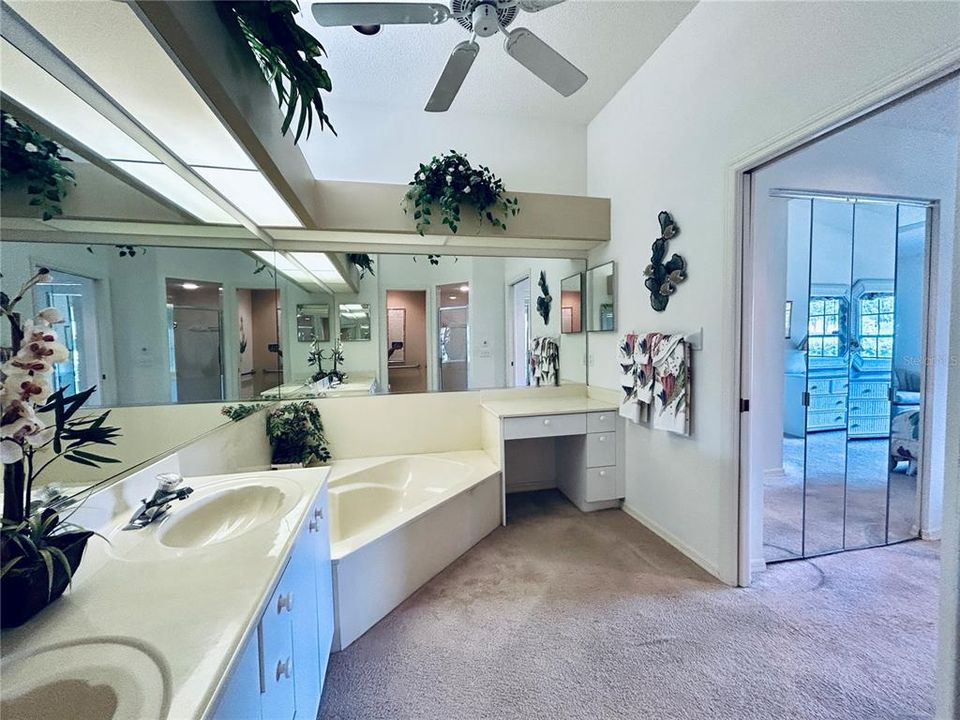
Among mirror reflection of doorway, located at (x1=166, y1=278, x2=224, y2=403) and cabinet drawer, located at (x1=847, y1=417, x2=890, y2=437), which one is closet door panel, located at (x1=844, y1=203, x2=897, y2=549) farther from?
mirror reflection of doorway, located at (x1=166, y1=278, x2=224, y2=403)

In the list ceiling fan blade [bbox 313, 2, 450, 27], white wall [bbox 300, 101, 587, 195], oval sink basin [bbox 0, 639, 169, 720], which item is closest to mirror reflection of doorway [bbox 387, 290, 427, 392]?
white wall [bbox 300, 101, 587, 195]

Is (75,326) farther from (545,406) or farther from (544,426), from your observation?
(545,406)

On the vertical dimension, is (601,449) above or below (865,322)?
below

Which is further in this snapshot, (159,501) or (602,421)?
(602,421)

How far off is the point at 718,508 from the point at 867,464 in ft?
5.32

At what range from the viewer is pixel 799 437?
275 centimetres

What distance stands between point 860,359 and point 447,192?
9.75ft

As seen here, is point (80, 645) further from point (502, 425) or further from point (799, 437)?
point (799, 437)

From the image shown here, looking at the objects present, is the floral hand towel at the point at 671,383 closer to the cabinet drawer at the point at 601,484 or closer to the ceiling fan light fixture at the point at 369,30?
the cabinet drawer at the point at 601,484

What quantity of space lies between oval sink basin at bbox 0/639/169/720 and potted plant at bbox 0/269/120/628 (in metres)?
0.14

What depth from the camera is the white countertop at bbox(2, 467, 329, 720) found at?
0.64 m

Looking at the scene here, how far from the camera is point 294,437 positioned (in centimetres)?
256

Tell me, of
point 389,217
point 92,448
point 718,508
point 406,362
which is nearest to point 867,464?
point 718,508

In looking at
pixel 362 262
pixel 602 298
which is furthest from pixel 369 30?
pixel 602 298
